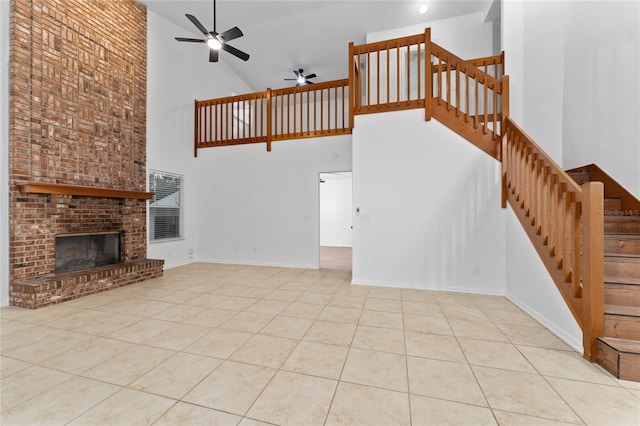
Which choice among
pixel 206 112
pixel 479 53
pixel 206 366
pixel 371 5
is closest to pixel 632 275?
pixel 206 366

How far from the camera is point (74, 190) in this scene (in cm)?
369

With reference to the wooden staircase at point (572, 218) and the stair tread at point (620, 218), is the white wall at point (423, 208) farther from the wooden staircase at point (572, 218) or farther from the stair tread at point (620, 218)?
the stair tread at point (620, 218)

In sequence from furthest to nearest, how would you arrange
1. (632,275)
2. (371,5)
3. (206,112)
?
(206,112) → (371,5) → (632,275)

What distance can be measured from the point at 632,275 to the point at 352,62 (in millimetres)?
4331

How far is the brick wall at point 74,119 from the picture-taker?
3340mm

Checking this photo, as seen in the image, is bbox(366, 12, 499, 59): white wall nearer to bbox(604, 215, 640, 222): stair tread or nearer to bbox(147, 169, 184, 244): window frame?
bbox(604, 215, 640, 222): stair tread

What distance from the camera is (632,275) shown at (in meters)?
2.38

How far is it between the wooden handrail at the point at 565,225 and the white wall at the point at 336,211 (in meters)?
6.90

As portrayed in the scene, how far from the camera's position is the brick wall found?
11.0ft

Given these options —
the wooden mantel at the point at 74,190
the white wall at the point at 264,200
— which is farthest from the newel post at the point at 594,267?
the wooden mantel at the point at 74,190

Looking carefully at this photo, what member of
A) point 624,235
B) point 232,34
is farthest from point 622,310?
point 232,34

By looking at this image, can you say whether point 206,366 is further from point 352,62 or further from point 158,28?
point 158,28

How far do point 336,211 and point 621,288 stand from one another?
27.4 ft

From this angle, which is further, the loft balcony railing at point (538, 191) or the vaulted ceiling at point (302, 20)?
the vaulted ceiling at point (302, 20)
